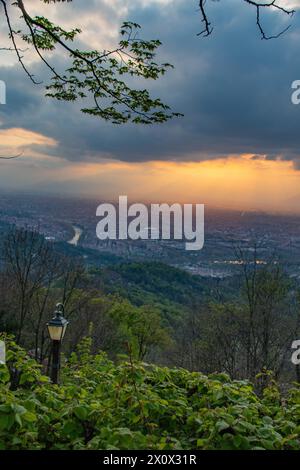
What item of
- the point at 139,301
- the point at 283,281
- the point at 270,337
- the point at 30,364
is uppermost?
the point at 30,364

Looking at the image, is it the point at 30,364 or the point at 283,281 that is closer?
the point at 30,364

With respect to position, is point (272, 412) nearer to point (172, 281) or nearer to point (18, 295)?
point (18, 295)

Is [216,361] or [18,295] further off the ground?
[18,295]

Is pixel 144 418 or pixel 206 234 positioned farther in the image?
pixel 206 234

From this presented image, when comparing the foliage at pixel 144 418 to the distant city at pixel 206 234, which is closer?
the foliage at pixel 144 418

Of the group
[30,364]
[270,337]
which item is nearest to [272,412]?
[30,364]

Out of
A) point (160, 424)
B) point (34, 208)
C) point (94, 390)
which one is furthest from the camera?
point (34, 208)

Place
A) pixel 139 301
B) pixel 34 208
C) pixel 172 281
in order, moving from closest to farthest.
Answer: pixel 34 208 < pixel 139 301 < pixel 172 281

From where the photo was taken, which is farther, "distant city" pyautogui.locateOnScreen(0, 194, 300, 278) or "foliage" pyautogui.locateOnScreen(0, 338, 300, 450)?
Result: "distant city" pyautogui.locateOnScreen(0, 194, 300, 278)
